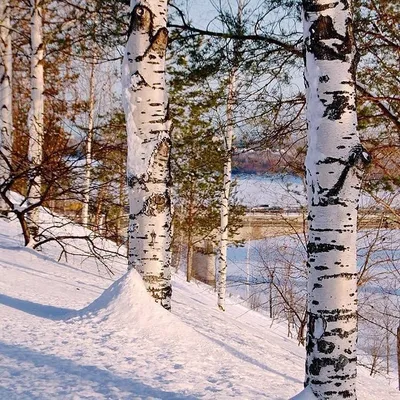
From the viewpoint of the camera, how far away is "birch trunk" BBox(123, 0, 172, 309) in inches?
133

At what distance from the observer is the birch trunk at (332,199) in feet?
6.89

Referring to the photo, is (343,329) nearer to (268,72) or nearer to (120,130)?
(268,72)

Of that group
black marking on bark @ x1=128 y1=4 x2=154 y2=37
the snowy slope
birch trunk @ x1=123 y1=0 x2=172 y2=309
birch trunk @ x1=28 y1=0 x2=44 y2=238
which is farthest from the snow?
the snowy slope

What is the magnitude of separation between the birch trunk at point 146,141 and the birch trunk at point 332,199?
1.47 m

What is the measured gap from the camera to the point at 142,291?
3.23 m

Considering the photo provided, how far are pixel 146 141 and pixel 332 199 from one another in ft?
5.57

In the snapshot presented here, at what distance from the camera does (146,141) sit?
3.44 m

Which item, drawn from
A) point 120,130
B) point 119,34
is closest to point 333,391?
point 119,34

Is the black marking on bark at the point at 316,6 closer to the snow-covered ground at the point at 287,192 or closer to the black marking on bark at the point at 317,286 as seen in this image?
Answer: the black marking on bark at the point at 317,286

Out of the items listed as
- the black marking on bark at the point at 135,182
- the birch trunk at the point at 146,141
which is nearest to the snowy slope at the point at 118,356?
the birch trunk at the point at 146,141

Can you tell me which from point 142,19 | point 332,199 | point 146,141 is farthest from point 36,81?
point 332,199

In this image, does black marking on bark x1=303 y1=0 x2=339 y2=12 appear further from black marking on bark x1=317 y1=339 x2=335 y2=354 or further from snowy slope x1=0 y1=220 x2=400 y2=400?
snowy slope x1=0 y1=220 x2=400 y2=400

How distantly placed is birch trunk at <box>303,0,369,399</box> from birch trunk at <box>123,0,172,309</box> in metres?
1.47

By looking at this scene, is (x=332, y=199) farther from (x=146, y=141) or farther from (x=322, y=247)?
(x=146, y=141)
